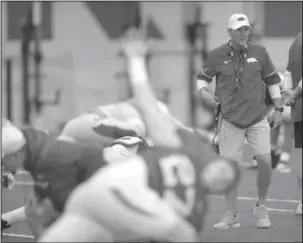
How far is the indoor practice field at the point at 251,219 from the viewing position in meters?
4.66

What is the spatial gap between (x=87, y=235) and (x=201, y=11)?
12.4 feet

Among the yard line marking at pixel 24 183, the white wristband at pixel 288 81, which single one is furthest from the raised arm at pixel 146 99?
the yard line marking at pixel 24 183

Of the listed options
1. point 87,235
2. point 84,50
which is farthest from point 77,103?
point 87,235

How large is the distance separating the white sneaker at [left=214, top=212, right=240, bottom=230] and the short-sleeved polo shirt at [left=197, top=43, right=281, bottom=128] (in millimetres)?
622

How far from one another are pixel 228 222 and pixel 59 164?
4.63 feet

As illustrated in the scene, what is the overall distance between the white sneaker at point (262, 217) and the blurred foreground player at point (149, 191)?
1246mm

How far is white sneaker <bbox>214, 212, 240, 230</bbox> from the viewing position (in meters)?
4.84

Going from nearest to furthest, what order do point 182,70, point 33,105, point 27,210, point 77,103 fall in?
point 27,210 < point 182,70 < point 77,103 < point 33,105

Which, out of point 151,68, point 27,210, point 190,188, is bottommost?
point 27,210

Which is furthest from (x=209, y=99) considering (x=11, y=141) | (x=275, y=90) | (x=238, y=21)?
(x=11, y=141)

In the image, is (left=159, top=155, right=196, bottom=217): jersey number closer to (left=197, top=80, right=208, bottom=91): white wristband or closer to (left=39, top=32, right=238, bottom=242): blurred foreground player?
(left=39, top=32, right=238, bottom=242): blurred foreground player

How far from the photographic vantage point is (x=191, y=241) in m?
3.65

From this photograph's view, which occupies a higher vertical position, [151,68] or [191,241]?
[151,68]

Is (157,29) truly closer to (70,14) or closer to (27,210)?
(27,210)
